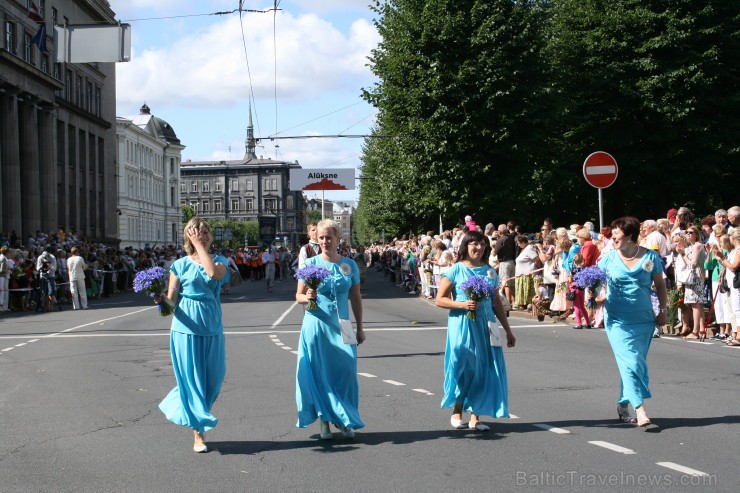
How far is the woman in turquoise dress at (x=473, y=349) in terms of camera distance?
26.3 ft

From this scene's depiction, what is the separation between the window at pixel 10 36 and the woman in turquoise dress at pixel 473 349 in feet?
147

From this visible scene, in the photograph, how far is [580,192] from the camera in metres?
40.2

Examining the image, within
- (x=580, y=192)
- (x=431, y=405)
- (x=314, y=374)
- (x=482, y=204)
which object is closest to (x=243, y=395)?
(x=431, y=405)

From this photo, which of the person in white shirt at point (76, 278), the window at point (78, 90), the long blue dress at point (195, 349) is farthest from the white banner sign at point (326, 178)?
the long blue dress at point (195, 349)

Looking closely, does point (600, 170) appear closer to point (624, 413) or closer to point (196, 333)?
point (624, 413)

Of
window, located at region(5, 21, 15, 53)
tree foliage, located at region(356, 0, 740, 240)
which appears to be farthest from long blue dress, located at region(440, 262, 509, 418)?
window, located at region(5, 21, 15, 53)

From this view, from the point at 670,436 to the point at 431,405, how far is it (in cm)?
251

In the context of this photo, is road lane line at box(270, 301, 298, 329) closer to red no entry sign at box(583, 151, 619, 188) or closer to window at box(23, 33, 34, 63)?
red no entry sign at box(583, 151, 619, 188)

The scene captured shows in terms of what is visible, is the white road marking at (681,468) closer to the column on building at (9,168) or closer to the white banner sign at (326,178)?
the white banner sign at (326,178)

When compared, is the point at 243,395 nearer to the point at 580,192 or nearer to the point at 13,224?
the point at 580,192

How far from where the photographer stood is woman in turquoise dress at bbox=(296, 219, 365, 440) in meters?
7.70

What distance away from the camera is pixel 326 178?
138ft

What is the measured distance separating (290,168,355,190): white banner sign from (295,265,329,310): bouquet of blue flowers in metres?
34.0

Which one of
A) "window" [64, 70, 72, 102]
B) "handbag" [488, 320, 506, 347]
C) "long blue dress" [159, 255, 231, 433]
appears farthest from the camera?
"window" [64, 70, 72, 102]
